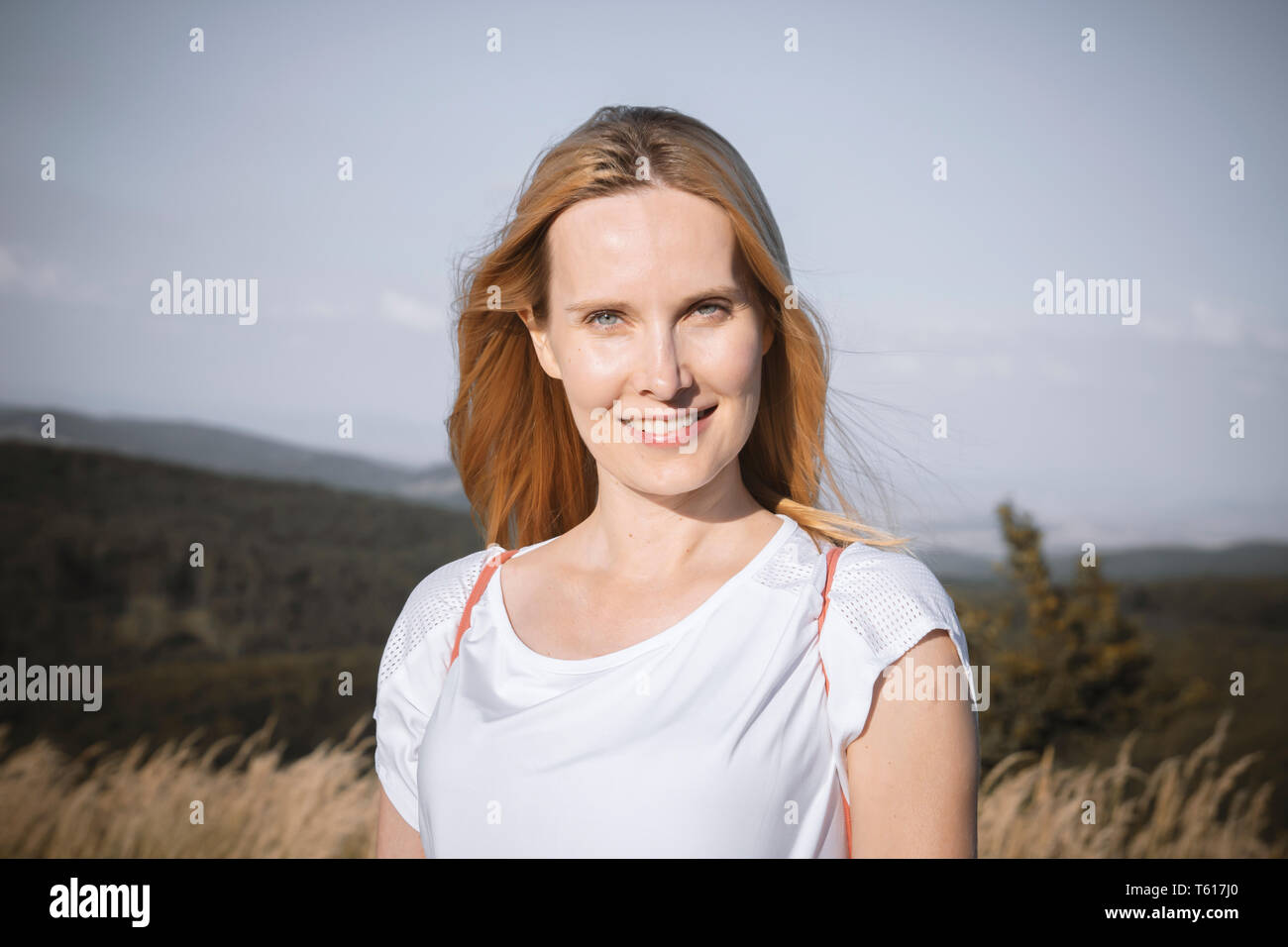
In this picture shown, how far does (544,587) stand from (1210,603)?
15.7 metres

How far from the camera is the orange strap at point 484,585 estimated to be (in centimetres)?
208

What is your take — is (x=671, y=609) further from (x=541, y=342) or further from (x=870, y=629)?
(x=541, y=342)

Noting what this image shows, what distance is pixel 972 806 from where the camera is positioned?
2.00m

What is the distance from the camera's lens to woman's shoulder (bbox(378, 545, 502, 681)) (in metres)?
2.57

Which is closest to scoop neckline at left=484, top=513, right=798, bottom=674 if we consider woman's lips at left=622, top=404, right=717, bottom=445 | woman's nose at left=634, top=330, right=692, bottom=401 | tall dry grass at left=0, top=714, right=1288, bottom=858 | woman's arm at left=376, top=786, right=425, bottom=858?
woman's lips at left=622, top=404, right=717, bottom=445

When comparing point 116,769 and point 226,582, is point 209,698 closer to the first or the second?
point 226,582

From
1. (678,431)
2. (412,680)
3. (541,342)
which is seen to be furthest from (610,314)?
(412,680)

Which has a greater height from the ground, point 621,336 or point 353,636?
point 621,336

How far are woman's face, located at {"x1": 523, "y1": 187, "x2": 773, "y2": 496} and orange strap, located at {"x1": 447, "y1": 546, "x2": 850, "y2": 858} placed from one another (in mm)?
327

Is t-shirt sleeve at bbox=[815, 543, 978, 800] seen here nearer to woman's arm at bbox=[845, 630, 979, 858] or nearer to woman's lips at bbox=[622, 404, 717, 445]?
woman's arm at bbox=[845, 630, 979, 858]

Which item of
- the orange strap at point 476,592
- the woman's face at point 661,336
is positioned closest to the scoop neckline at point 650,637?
the orange strap at point 476,592

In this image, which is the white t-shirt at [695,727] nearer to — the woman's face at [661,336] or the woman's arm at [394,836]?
the woman's arm at [394,836]
